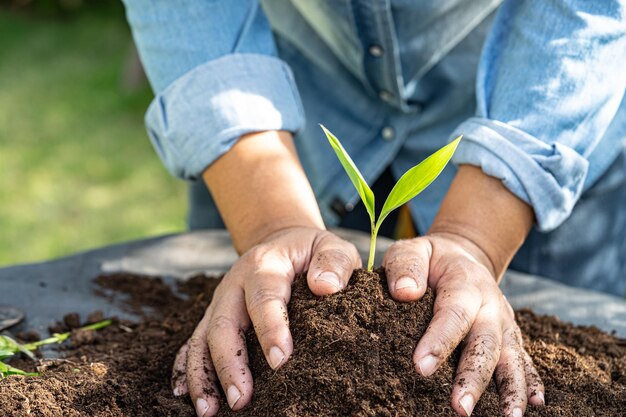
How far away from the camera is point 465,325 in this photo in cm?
129

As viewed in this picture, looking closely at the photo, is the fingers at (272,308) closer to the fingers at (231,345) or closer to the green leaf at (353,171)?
the fingers at (231,345)

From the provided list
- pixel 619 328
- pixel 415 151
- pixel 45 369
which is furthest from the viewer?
pixel 415 151

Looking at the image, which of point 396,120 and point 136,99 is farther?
point 136,99

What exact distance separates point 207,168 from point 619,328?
97cm

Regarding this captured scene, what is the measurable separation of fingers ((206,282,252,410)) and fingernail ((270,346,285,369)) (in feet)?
0.21

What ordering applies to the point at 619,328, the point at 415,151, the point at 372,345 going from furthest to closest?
the point at 415,151 → the point at 619,328 → the point at 372,345

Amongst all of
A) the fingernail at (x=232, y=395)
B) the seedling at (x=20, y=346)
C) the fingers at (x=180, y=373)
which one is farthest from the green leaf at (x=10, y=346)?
the fingernail at (x=232, y=395)

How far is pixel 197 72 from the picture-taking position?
1.75 meters

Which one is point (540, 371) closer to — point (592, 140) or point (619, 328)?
point (619, 328)

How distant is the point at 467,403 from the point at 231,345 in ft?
1.31

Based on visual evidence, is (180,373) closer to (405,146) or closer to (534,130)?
(534,130)

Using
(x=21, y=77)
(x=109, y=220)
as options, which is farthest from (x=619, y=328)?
(x=21, y=77)

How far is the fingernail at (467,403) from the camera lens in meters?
1.21

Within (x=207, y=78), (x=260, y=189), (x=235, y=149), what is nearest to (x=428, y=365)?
(x=260, y=189)
